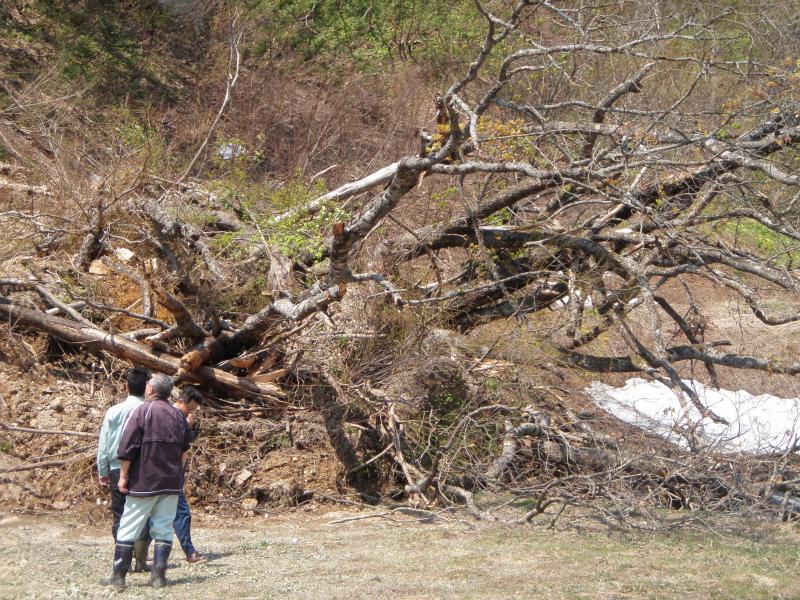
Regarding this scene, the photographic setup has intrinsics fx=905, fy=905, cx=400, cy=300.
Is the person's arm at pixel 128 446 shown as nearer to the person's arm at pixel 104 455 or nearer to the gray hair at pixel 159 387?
the gray hair at pixel 159 387

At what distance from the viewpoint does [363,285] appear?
9.70 meters

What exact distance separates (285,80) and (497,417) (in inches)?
399

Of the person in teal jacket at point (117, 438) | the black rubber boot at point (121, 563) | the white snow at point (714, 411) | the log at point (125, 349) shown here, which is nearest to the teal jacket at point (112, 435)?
the person in teal jacket at point (117, 438)

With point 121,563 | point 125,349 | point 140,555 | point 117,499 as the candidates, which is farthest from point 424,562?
point 125,349

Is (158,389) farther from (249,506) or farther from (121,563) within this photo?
(249,506)

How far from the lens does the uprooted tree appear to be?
26.7 ft

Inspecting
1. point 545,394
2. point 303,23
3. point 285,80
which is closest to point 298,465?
point 545,394

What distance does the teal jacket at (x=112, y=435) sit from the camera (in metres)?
5.89

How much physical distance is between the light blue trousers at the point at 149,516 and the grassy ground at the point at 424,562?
322 mm

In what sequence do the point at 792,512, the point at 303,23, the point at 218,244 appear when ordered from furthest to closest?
the point at 303,23 → the point at 218,244 → the point at 792,512

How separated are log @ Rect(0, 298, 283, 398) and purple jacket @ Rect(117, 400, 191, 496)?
3.57 meters

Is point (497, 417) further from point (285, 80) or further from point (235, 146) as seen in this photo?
point (285, 80)

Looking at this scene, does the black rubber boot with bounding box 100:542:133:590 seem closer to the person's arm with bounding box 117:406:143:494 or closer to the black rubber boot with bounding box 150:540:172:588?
the black rubber boot with bounding box 150:540:172:588

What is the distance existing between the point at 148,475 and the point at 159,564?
1.81 feet
